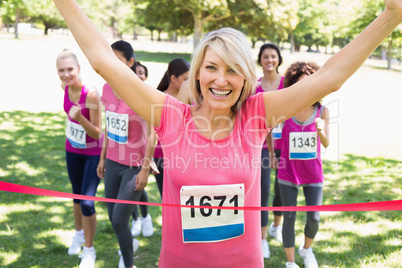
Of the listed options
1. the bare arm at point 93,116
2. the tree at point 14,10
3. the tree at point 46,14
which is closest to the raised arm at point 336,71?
the bare arm at point 93,116

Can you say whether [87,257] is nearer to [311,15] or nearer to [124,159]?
[124,159]

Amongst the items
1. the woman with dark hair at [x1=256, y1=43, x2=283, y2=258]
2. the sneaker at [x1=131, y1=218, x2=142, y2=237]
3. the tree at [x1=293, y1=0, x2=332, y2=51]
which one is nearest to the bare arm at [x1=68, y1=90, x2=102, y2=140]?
the sneaker at [x1=131, y1=218, x2=142, y2=237]

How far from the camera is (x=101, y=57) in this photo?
1695mm

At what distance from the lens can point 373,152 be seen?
873 centimetres

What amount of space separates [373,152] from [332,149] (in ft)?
2.64

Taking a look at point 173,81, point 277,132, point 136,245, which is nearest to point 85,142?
point 173,81

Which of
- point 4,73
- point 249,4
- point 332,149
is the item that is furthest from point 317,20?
point 332,149

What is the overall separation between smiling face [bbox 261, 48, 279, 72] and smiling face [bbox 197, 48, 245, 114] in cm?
292

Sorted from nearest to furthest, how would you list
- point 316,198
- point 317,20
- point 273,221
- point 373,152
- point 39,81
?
point 316,198 < point 273,221 < point 373,152 < point 39,81 < point 317,20

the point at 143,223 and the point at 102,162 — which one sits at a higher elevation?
the point at 102,162

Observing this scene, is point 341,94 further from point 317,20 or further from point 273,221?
point 317,20

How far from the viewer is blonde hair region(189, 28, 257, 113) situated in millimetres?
1773

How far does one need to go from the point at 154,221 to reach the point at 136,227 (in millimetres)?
365

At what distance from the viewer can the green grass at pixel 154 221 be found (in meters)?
4.22
